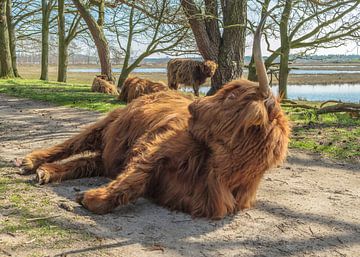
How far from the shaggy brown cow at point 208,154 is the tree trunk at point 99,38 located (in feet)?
42.3

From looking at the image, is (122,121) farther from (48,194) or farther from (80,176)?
(48,194)

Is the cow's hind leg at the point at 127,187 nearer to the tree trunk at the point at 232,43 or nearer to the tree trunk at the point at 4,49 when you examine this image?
the tree trunk at the point at 232,43

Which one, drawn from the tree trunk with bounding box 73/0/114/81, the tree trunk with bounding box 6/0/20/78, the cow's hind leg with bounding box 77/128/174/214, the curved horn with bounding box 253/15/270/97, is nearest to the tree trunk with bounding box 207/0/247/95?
the cow's hind leg with bounding box 77/128/174/214

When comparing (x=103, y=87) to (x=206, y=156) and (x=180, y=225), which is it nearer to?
(x=206, y=156)

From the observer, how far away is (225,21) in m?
9.12

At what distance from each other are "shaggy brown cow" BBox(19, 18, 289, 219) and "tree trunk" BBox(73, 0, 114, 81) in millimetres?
12880

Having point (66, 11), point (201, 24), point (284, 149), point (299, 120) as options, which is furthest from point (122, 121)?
point (66, 11)

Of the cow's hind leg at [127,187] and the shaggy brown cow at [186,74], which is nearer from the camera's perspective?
the cow's hind leg at [127,187]

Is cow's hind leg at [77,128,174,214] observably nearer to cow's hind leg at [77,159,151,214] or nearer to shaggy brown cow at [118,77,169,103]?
cow's hind leg at [77,159,151,214]

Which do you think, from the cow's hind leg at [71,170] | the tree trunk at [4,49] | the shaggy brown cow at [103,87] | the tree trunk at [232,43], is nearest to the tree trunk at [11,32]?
the tree trunk at [4,49]

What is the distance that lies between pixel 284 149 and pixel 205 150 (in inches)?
22.4

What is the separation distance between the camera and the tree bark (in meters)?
9.05

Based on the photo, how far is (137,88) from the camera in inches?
431

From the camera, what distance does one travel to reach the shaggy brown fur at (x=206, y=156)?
300cm
